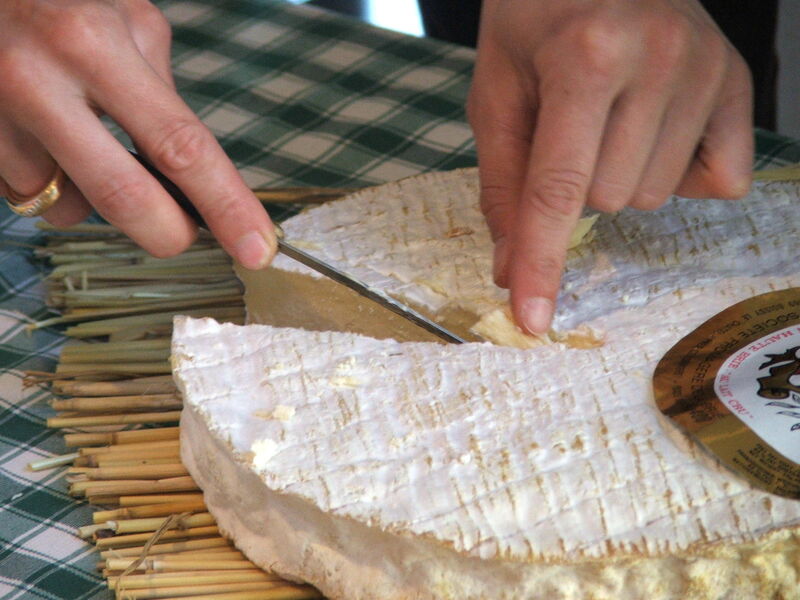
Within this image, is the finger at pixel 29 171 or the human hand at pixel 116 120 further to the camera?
the finger at pixel 29 171

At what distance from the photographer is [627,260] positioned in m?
1.57

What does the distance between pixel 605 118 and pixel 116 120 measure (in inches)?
25.2

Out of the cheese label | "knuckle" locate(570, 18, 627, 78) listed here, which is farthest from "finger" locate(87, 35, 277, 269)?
the cheese label

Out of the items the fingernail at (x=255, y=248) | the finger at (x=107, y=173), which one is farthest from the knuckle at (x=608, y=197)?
the finger at (x=107, y=173)

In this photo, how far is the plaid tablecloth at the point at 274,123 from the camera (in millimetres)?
1616

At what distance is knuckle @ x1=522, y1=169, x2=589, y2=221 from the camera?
1.34 m

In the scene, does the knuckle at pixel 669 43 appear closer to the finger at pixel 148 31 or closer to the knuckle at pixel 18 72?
the finger at pixel 148 31

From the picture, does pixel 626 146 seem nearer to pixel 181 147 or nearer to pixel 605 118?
pixel 605 118

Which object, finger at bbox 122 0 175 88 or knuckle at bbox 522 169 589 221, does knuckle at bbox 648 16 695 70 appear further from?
finger at bbox 122 0 175 88

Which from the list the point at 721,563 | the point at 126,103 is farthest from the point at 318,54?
Result: the point at 721,563

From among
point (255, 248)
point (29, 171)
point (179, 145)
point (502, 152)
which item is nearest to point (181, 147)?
point (179, 145)

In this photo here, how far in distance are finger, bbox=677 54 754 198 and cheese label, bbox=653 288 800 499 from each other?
0.57 ft

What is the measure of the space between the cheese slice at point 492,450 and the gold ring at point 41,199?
0.26 metres

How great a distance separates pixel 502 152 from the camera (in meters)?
1.52
